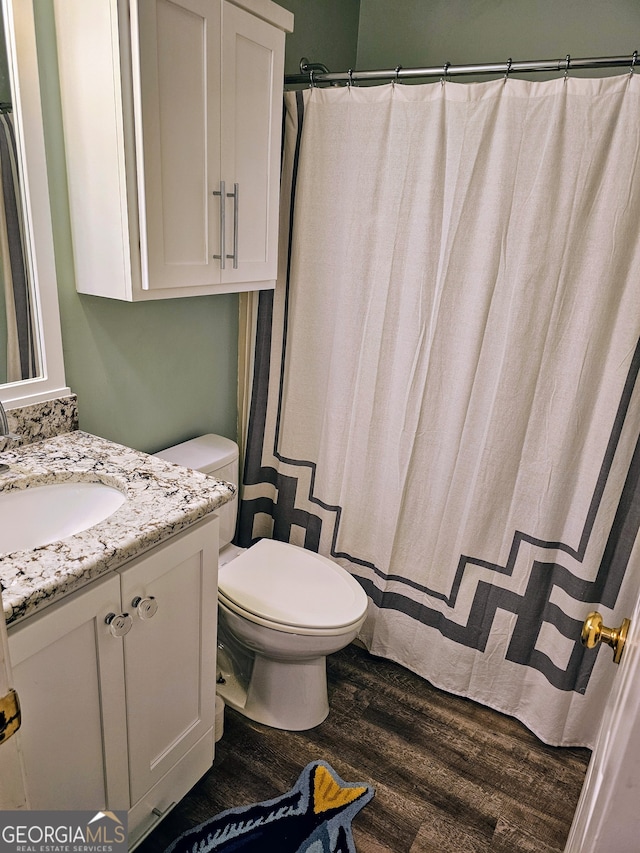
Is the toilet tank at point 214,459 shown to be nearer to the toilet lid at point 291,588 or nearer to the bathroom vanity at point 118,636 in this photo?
the toilet lid at point 291,588

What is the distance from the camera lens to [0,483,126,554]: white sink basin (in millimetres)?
1237

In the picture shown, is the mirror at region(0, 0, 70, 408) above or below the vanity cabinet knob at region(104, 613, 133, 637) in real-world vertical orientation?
above

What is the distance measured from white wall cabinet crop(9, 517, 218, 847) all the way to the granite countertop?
2.4 inches

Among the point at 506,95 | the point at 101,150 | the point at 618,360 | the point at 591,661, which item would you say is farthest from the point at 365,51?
the point at 591,661

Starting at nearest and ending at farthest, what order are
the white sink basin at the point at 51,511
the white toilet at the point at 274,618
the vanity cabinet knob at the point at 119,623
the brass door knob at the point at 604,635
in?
the brass door knob at the point at 604,635, the vanity cabinet knob at the point at 119,623, the white sink basin at the point at 51,511, the white toilet at the point at 274,618

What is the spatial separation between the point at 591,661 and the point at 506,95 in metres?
1.55

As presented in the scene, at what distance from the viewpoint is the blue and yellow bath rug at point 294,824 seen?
1419 millimetres

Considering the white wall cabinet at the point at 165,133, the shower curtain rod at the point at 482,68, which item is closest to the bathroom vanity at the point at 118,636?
the white wall cabinet at the point at 165,133

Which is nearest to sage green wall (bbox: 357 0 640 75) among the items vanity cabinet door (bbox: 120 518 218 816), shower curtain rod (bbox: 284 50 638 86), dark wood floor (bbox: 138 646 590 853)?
shower curtain rod (bbox: 284 50 638 86)

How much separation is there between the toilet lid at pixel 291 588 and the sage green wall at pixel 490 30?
169cm

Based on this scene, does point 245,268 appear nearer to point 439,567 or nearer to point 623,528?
point 439,567

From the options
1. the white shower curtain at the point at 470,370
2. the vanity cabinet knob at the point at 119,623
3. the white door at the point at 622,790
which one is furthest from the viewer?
the white shower curtain at the point at 470,370

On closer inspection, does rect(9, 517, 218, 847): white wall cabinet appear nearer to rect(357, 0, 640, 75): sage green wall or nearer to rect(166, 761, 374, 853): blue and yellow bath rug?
rect(166, 761, 374, 853): blue and yellow bath rug

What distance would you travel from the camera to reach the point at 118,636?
1.11 meters
